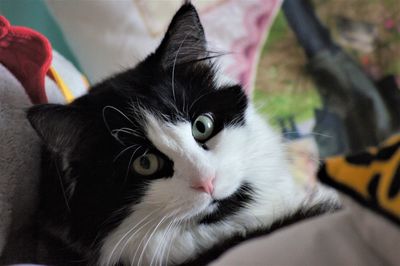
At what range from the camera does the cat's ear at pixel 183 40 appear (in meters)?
0.73

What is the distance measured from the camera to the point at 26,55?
2.68ft

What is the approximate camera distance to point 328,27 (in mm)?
1225

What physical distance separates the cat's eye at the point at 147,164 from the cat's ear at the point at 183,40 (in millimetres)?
168

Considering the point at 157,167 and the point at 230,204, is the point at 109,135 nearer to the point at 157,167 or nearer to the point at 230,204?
the point at 157,167

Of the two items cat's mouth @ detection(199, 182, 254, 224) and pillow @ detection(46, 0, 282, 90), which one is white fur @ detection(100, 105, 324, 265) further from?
pillow @ detection(46, 0, 282, 90)

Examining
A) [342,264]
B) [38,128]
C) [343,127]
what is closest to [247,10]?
[343,127]

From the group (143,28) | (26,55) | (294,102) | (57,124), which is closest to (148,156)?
(57,124)

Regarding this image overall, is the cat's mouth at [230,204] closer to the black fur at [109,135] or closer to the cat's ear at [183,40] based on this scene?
the black fur at [109,135]

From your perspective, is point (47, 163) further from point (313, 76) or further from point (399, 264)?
→ point (313, 76)

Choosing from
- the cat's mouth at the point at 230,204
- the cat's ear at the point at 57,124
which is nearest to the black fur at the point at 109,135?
the cat's ear at the point at 57,124

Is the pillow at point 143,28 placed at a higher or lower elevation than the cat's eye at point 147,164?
higher

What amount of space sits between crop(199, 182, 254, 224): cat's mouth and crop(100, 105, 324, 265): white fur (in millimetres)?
10

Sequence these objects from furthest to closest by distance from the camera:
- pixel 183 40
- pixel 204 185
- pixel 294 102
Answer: pixel 294 102
pixel 183 40
pixel 204 185

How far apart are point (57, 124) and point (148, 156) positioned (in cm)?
14
